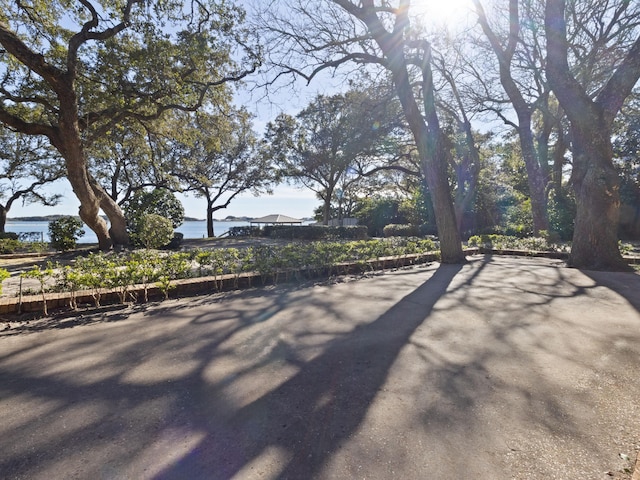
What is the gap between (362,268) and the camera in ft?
23.9

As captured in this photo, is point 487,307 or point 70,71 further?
point 70,71

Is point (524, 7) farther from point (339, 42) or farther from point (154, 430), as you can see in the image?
point (154, 430)

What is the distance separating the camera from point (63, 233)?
41.3 ft

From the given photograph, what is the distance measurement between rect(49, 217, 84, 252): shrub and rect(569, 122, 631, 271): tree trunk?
644 inches

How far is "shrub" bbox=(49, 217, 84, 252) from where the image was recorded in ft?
41.1

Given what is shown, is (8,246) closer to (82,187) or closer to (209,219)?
(82,187)

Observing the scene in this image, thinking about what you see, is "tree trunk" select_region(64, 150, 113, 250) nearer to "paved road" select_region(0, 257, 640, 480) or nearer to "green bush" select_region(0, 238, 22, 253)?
"green bush" select_region(0, 238, 22, 253)

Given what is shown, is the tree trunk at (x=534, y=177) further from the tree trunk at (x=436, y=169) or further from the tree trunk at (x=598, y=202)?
the tree trunk at (x=436, y=169)

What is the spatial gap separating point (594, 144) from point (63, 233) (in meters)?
16.7

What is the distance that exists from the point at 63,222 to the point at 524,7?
697 inches

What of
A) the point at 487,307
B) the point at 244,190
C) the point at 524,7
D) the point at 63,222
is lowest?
the point at 487,307

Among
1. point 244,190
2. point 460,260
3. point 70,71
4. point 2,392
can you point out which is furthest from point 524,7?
point 244,190

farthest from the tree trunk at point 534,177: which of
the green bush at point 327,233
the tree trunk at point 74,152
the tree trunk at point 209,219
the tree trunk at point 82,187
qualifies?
the tree trunk at point 209,219

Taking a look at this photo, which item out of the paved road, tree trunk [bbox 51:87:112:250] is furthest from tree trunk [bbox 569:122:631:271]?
tree trunk [bbox 51:87:112:250]
